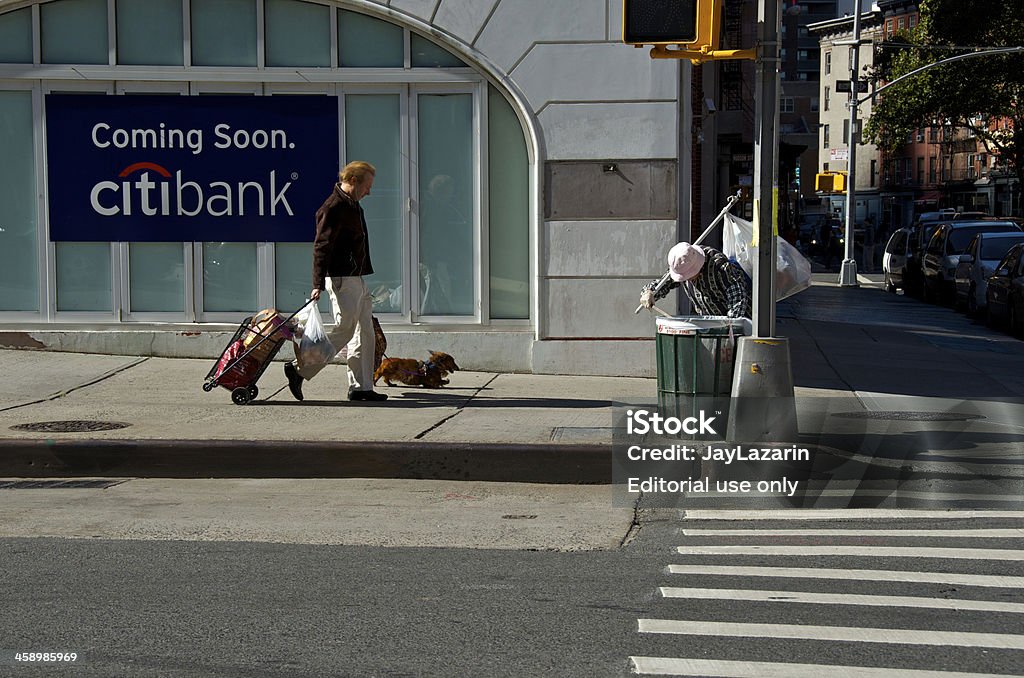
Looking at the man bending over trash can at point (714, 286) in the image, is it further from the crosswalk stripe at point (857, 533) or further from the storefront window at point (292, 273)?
the storefront window at point (292, 273)

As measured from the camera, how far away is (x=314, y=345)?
412 inches

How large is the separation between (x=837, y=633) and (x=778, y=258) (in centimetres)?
458

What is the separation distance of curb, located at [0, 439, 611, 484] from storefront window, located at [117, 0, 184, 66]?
17.5 ft

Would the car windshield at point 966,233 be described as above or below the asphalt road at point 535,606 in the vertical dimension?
above

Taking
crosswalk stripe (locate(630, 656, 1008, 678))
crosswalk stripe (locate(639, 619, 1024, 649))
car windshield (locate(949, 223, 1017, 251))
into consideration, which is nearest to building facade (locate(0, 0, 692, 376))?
crosswalk stripe (locate(639, 619, 1024, 649))

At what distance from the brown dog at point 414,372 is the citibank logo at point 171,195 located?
221 centimetres

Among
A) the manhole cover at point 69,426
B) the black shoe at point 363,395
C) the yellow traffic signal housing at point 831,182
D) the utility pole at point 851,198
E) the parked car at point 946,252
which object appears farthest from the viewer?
the utility pole at point 851,198

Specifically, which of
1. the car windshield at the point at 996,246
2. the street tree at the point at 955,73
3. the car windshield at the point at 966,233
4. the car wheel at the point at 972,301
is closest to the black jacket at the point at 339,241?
the car wheel at the point at 972,301

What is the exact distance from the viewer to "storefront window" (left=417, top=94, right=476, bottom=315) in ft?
42.2

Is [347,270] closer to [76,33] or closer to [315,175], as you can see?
[315,175]

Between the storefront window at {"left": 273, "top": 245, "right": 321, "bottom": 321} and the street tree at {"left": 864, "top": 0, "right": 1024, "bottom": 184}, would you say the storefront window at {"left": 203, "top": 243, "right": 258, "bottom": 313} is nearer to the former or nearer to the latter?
the storefront window at {"left": 273, "top": 245, "right": 321, "bottom": 321}

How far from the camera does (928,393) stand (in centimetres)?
1228

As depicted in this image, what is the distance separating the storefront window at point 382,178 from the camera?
42.2ft

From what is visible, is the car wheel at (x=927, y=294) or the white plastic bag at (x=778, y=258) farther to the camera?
the car wheel at (x=927, y=294)
